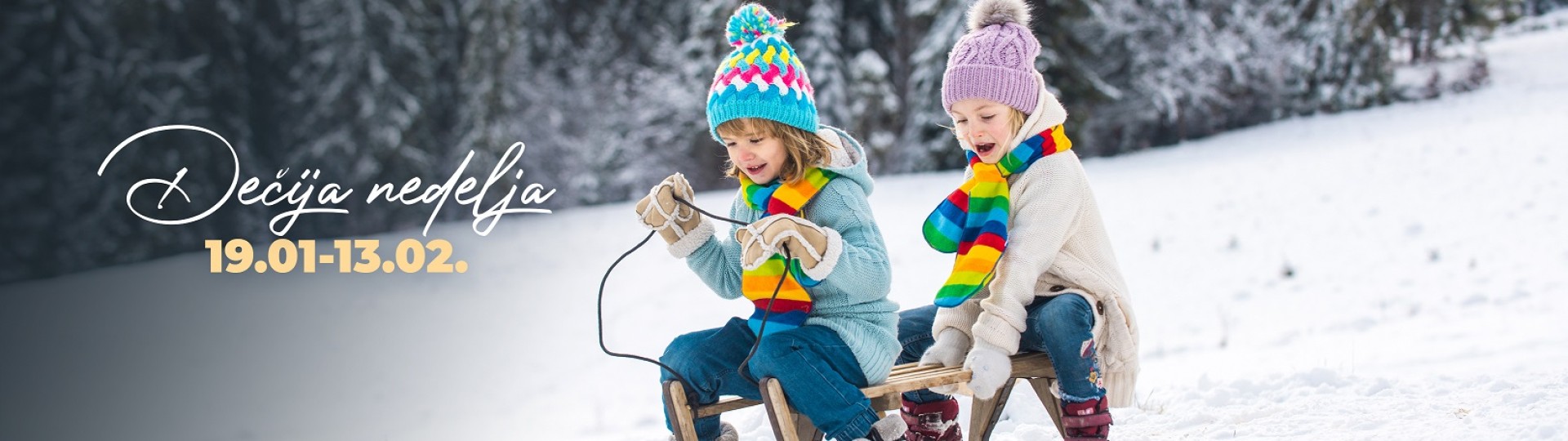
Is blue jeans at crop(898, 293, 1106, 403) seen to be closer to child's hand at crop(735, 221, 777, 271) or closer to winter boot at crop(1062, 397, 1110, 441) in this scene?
winter boot at crop(1062, 397, 1110, 441)

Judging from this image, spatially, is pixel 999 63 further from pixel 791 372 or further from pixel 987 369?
pixel 791 372

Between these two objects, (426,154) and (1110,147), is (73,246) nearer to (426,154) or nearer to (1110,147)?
(426,154)

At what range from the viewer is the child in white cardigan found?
3082 millimetres

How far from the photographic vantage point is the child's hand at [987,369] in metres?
3.00

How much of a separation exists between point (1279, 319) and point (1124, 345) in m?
5.34

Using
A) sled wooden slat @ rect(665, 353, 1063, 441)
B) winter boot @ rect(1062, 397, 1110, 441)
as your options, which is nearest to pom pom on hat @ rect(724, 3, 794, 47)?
sled wooden slat @ rect(665, 353, 1063, 441)

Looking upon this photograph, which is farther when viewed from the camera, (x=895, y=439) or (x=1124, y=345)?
(x=1124, y=345)

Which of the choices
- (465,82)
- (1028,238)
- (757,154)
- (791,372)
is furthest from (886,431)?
(465,82)

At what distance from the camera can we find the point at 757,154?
10.7 ft

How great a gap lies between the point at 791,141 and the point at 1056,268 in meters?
0.77

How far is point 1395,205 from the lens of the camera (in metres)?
10.5

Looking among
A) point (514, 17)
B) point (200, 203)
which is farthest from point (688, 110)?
point (200, 203)

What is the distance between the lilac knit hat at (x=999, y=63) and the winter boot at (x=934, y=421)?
84 cm

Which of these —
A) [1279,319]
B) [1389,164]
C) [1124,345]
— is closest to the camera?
[1124,345]
